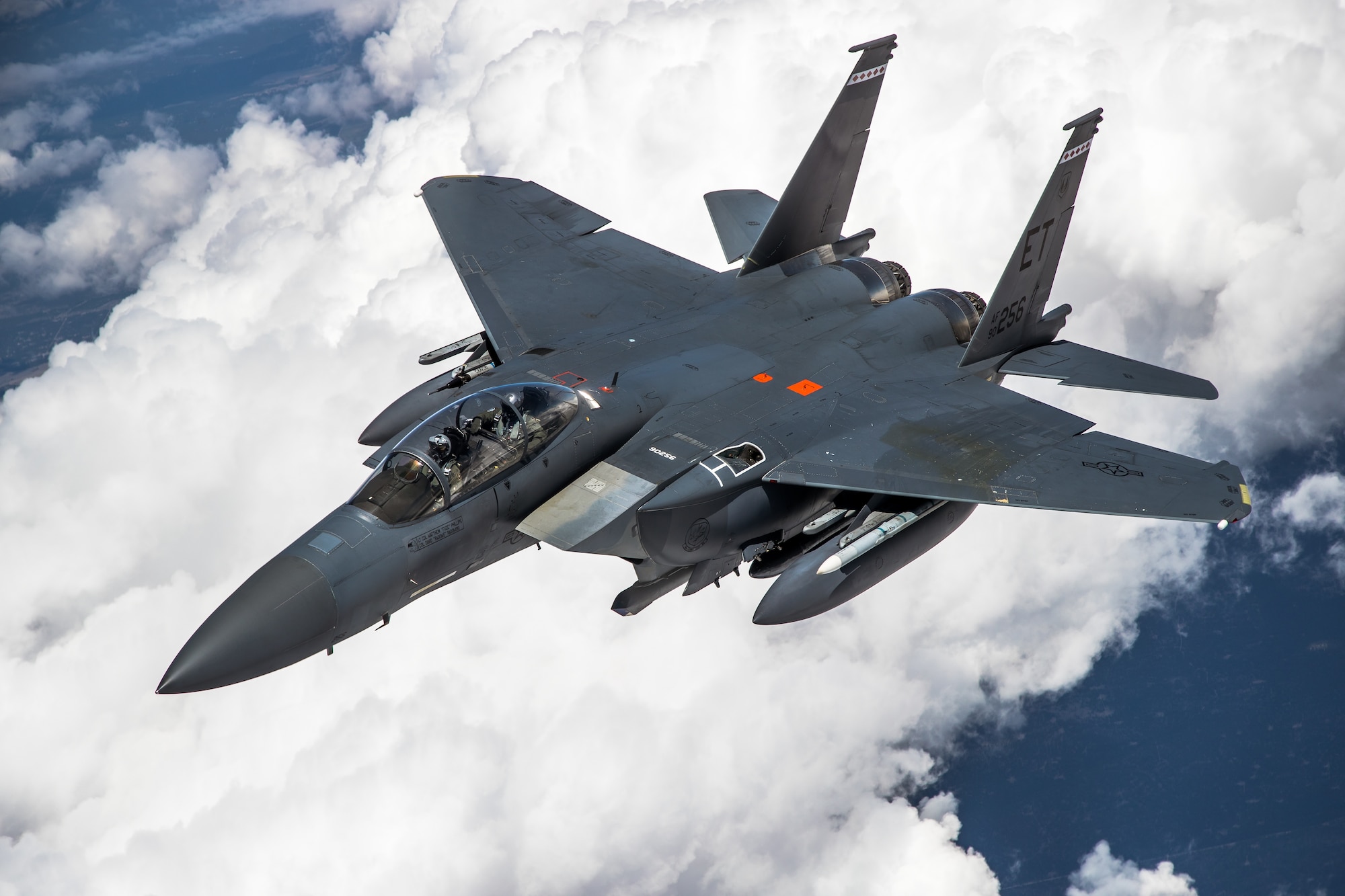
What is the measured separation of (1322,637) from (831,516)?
76012mm

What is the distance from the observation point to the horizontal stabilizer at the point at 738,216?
18.5m

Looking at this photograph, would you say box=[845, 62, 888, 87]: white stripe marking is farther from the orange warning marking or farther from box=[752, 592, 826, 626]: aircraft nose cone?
box=[752, 592, 826, 626]: aircraft nose cone

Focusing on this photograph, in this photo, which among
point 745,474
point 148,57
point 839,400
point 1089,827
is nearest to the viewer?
point 745,474

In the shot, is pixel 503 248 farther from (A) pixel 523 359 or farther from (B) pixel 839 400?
(B) pixel 839 400

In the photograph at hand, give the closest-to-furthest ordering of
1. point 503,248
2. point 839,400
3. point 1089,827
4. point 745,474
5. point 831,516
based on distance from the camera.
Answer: point 745,474, point 831,516, point 839,400, point 503,248, point 1089,827

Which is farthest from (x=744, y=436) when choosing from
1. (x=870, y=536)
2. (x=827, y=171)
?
(x=827, y=171)

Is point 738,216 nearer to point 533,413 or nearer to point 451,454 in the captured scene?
point 533,413

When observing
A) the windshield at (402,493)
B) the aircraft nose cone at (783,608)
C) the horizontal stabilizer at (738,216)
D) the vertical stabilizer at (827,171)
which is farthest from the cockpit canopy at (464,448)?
the horizontal stabilizer at (738,216)

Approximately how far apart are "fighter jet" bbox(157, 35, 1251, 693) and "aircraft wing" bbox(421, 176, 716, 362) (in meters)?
0.08

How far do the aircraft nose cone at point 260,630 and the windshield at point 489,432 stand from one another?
1298 mm

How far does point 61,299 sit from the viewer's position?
128 metres

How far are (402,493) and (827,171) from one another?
1007 cm

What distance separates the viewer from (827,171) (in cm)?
1675

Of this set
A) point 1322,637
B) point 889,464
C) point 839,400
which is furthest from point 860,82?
point 1322,637
